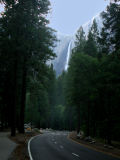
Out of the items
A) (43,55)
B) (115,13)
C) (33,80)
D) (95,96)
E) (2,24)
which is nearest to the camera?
(115,13)

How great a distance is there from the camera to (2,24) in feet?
78.1

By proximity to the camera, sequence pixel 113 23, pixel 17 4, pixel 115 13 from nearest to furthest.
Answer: pixel 115 13 < pixel 113 23 < pixel 17 4

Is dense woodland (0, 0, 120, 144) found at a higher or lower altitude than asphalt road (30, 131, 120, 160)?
higher

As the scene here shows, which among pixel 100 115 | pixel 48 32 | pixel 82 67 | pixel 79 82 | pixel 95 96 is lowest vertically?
pixel 100 115

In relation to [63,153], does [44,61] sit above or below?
above

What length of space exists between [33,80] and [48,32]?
21.2 ft

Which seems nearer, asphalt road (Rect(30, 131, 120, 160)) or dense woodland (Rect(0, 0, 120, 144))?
asphalt road (Rect(30, 131, 120, 160))

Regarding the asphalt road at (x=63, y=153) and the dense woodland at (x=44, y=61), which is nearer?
the asphalt road at (x=63, y=153)

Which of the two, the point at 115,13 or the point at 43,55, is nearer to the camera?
the point at 115,13

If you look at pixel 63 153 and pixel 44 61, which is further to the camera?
pixel 44 61

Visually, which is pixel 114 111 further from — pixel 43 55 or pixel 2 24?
pixel 2 24

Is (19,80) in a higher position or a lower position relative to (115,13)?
lower

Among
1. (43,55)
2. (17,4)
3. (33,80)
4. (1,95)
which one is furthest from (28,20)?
(1,95)

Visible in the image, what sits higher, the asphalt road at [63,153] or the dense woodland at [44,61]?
the dense woodland at [44,61]
